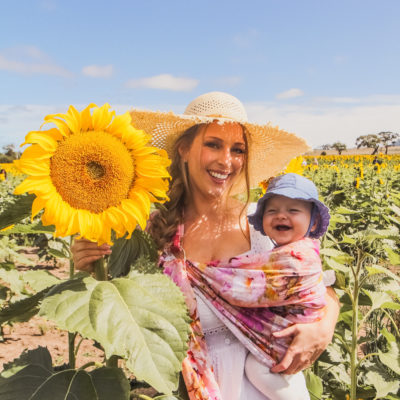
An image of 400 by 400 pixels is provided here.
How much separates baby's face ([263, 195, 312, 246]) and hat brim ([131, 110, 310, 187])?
35cm

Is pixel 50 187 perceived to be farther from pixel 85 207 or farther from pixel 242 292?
pixel 242 292

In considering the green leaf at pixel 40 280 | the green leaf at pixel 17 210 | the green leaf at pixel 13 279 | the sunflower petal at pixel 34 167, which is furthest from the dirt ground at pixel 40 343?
the sunflower petal at pixel 34 167

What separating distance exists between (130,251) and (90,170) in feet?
1.04

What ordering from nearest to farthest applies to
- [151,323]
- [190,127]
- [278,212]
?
[151,323]
[278,212]
[190,127]

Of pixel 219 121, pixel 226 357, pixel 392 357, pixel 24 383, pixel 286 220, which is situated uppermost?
pixel 219 121

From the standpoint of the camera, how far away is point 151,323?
35.9 inches

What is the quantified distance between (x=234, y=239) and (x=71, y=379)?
90 centimetres

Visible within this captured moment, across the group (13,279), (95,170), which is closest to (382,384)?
(95,170)

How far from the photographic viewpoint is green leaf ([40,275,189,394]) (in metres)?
0.86

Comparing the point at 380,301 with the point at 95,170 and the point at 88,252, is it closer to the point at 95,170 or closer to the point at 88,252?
the point at 88,252

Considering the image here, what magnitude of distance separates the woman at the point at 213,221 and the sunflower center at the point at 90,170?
1.38 feet

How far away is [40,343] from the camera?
3.86m

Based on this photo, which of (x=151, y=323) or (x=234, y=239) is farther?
(x=234, y=239)

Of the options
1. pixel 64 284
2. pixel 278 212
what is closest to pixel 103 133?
pixel 64 284
